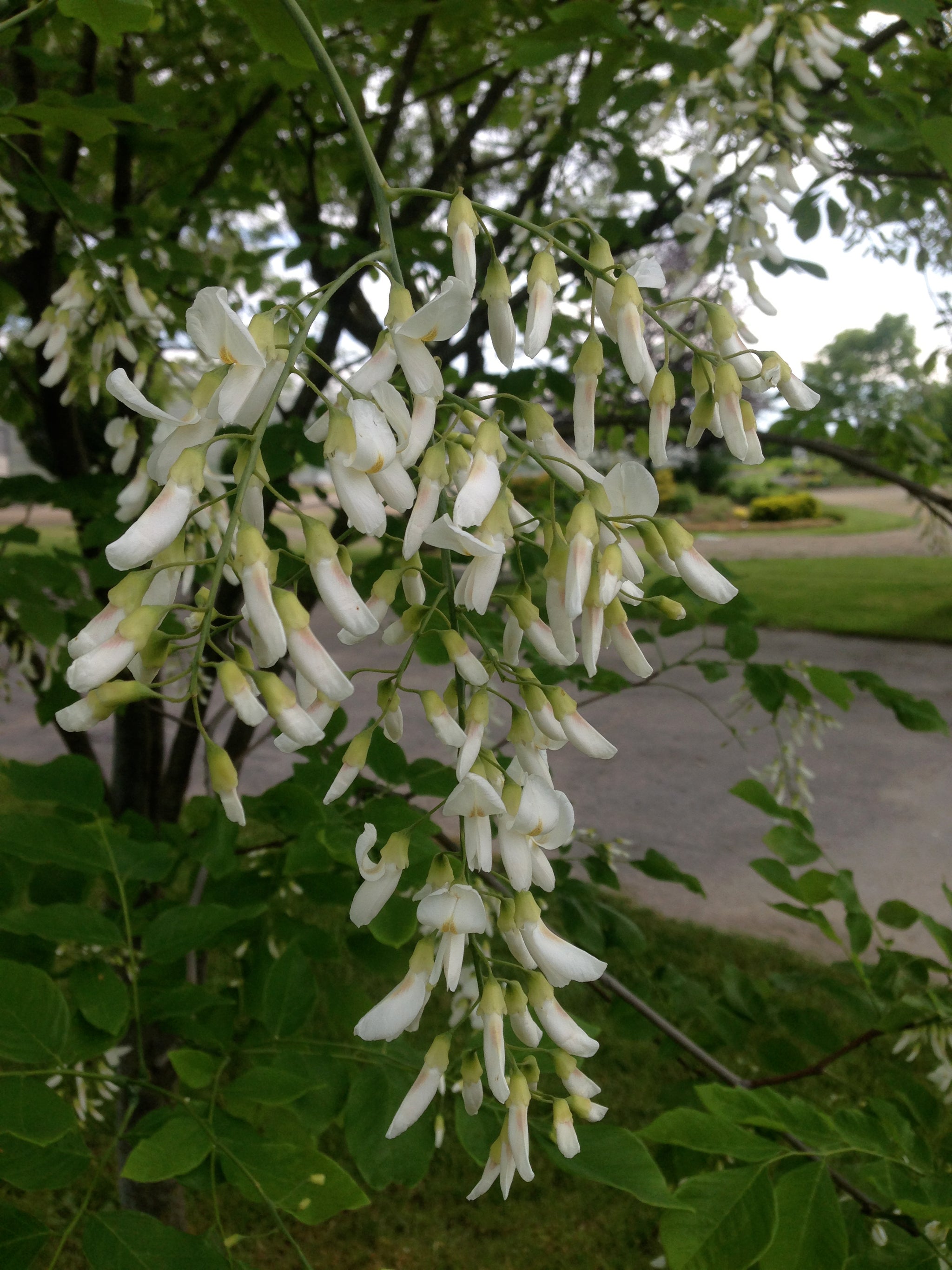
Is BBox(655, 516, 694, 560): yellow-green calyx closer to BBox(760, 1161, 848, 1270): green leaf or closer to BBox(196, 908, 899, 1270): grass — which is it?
BBox(760, 1161, 848, 1270): green leaf

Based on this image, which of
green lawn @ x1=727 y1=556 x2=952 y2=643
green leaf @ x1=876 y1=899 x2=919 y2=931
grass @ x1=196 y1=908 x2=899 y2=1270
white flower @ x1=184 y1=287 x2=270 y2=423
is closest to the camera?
white flower @ x1=184 y1=287 x2=270 y2=423

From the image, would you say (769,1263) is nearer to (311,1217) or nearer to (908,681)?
(311,1217)

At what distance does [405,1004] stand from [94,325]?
1524 mm

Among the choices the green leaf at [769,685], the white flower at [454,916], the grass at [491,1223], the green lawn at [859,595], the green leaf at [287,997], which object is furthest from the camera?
the green lawn at [859,595]

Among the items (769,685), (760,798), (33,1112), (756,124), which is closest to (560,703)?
(33,1112)

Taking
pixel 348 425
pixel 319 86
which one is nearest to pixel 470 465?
pixel 348 425

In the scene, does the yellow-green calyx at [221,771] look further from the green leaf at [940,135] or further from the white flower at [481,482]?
the green leaf at [940,135]

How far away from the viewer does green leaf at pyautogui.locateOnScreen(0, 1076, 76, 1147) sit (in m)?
0.83

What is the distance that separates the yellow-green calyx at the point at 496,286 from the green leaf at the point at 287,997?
2.77 feet

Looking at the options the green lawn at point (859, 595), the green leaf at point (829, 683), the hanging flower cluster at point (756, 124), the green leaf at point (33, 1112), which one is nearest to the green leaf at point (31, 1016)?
the green leaf at point (33, 1112)

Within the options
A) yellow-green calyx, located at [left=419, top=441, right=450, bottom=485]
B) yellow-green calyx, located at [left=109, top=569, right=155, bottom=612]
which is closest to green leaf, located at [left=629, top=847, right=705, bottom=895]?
yellow-green calyx, located at [left=419, top=441, right=450, bottom=485]

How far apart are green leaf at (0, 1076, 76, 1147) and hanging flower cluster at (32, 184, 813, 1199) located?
0.34m

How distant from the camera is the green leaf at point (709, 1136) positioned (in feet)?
2.90

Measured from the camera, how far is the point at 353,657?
8273mm
